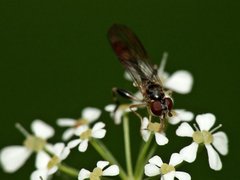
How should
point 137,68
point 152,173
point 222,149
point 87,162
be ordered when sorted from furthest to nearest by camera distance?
point 87,162 → point 137,68 → point 222,149 → point 152,173

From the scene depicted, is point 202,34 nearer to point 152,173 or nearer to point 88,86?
point 88,86

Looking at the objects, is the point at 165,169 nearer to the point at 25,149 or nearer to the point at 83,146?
the point at 83,146

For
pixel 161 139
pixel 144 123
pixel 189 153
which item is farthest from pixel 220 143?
pixel 144 123

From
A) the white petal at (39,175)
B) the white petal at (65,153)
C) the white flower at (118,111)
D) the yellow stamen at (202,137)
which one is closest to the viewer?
the yellow stamen at (202,137)

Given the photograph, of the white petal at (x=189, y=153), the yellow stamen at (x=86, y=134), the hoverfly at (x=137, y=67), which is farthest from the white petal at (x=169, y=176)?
the yellow stamen at (x=86, y=134)

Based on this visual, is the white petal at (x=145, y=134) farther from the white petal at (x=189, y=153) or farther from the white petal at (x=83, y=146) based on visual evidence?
the white petal at (x=83, y=146)

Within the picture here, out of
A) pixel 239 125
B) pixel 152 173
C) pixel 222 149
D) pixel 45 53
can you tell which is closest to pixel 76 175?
pixel 152 173
